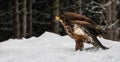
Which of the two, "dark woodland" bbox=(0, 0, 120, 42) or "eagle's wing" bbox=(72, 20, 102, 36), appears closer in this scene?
A: "eagle's wing" bbox=(72, 20, 102, 36)

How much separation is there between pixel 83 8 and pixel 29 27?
3.72m

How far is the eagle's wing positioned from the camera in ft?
22.4

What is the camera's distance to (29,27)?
74.8ft

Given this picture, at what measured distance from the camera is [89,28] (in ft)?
22.4

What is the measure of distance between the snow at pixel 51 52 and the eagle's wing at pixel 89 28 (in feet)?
1.08

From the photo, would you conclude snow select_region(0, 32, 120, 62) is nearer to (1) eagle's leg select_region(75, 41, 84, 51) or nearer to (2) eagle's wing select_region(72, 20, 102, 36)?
(1) eagle's leg select_region(75, 41, 84, 51)

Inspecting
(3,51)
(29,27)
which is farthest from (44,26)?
(3,51)

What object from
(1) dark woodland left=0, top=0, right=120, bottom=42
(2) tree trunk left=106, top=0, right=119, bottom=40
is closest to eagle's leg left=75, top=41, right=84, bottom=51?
(2) tree trunk left=106, top=0, right=119, bottom=40

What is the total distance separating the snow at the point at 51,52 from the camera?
19.5 feet

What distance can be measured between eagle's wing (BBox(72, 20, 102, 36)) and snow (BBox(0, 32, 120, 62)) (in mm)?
331

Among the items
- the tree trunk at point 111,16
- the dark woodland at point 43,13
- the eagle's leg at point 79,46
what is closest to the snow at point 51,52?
the eagle's leg at point 79,46

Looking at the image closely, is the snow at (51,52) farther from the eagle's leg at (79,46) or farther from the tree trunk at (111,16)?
the tree trunk at (111,16)

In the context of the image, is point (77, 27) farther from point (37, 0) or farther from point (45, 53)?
point (37, 0)

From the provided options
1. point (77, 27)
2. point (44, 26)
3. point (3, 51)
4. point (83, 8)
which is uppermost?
point (77, 27)
